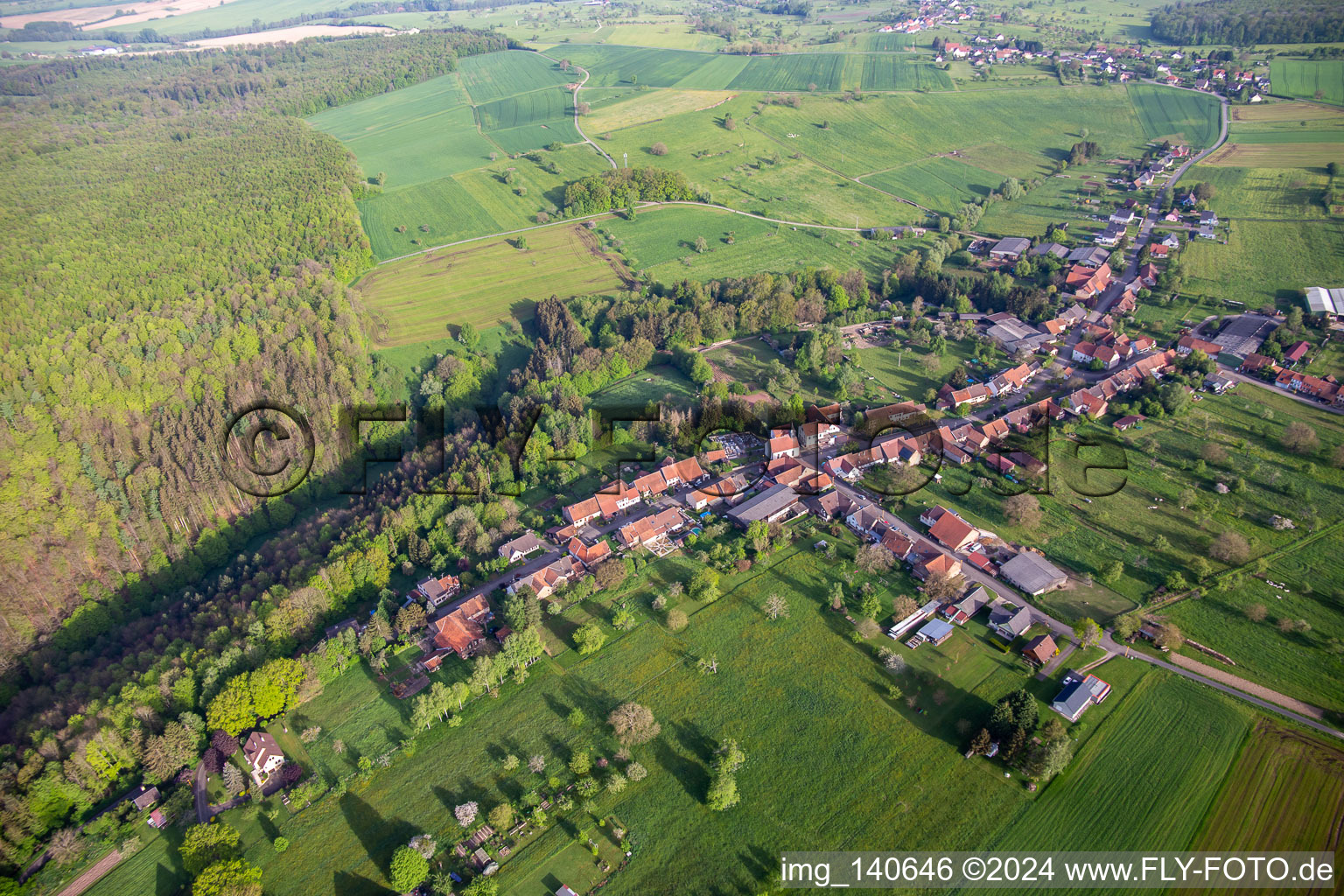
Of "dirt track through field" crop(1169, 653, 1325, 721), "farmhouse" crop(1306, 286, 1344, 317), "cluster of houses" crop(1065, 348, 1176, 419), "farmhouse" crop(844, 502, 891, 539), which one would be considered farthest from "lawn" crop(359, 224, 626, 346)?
"farmhouse" crop(1306, 286, 1344, 317)

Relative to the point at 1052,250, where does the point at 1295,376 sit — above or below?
below

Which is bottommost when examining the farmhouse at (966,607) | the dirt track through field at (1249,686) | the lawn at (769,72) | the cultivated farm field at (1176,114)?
the dirt track through field at (1249,686)

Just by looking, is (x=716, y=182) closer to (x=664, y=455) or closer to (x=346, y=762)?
(x=664, y=455)

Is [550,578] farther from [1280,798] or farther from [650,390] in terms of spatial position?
[1280,798]

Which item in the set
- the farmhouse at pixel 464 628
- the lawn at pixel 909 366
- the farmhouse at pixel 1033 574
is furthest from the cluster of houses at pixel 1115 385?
the farmhouse at pixel 464 628

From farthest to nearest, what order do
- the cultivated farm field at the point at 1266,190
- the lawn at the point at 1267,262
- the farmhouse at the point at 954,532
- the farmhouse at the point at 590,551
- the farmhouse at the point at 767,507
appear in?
the cultivated farm field at the point at 1266,190 < the lawn at the point at 1267,262 < the farmhouse at the point at 767,507 < the farmhouse at the point at 590,551 < the farmhouse at the point at 954,532

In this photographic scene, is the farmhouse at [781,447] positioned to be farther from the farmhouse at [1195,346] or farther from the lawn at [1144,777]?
the farmhouse at [1195,346]

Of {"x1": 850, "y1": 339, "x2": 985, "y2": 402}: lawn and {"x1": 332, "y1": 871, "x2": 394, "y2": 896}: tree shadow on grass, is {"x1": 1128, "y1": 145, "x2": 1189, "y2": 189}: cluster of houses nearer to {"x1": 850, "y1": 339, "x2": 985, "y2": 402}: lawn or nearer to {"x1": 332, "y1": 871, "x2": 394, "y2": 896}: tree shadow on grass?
{"x1": 850, "y1": 339, "x2": 985, "y2": 402}: lawn

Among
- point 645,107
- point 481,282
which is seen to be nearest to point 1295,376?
point 481,282
